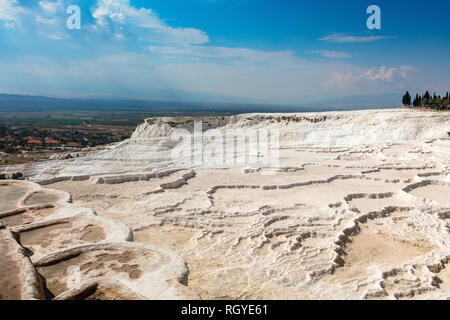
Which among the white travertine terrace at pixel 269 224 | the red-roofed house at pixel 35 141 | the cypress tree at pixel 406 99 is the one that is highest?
the cypress tree at pixel 406 99

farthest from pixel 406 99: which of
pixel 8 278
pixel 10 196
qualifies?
pixel 8 278

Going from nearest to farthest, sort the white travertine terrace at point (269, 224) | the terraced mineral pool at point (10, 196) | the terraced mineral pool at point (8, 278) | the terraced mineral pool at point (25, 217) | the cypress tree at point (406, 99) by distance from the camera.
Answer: the terraced mineral pool at point (8, 278), the white travertine terrace at point (269, 224), the terraced mineral pool at point (25, 217), the terraced mineral pool at point (10, 196), the cypress tree at point (406, 99)

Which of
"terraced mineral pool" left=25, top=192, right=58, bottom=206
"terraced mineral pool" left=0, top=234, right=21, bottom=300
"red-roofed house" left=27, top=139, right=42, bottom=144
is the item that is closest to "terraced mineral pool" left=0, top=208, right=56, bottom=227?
"terraced mineral pool" left=25, top=192, right=58, bottom=206

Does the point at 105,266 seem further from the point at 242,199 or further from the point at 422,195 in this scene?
the point at 422,195

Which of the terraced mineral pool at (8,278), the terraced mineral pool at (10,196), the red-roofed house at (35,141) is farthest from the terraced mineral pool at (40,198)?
the red-roofed house at (35,141)

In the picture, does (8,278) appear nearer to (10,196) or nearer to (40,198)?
(40,198)

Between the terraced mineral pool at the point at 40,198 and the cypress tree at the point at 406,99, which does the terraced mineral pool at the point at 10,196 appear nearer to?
the terraced mineral pool at the point at 40,198

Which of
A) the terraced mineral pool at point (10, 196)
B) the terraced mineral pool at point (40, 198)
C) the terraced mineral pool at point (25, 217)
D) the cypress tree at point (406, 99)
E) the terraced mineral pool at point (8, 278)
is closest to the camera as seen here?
the terraced mineral pool at point (8, 278)
